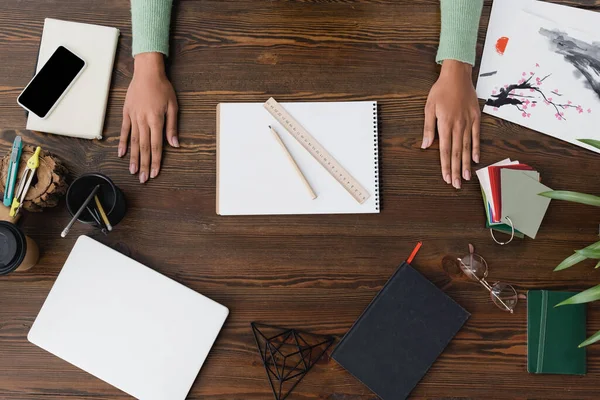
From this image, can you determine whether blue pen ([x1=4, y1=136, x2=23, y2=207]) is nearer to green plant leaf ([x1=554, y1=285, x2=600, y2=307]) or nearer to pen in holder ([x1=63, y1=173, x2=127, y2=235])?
pen in holder ([x1=63, y1=173, x2=127, y2=235])

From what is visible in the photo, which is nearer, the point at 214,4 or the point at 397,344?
the point at 397,344

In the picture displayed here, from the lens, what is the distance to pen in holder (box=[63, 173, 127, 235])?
81 centimetres

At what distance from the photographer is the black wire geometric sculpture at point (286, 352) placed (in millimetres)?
835

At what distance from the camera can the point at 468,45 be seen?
89 centimetres

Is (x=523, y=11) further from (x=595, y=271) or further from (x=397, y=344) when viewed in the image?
(x=397, y=344)

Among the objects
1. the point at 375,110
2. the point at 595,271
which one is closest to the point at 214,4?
the point at 375,110

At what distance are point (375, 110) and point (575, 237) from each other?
468 millimetres

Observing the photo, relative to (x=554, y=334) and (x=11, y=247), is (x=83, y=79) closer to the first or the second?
(x=11, y=247)

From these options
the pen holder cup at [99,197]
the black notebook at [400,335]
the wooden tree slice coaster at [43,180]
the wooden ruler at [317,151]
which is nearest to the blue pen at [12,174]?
the wooden tree slice coaster at [43,180]

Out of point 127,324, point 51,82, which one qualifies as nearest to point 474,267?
point 127,324

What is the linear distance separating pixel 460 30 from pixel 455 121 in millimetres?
183

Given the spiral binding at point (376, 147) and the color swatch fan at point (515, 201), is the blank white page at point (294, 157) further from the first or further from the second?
the color swatch fan at point (515, 201)

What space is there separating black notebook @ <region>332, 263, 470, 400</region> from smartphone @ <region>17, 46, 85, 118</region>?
75 cm

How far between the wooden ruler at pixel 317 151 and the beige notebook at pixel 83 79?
0.34 metres
